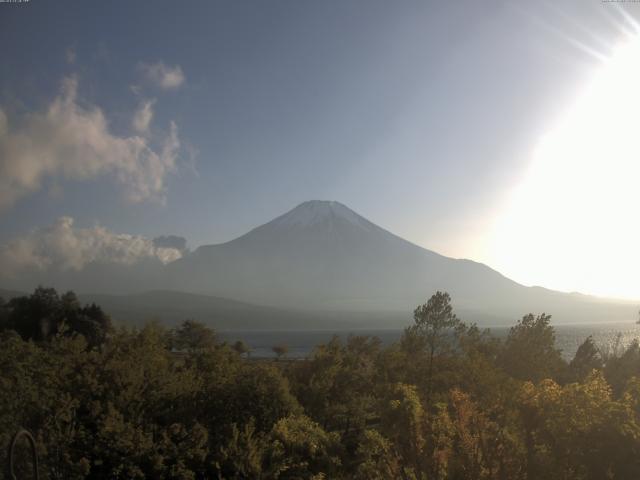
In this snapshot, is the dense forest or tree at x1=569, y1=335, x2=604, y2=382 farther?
tree at x1=569, y1=335, x2=604, y2=382

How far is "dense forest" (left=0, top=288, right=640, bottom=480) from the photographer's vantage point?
11.4 meters

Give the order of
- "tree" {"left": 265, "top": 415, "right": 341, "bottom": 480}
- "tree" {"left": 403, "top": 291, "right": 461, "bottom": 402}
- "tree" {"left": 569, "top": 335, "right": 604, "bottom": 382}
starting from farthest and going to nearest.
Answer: "tree" {"left": 569, "top": 335, "right": 604, "bottom": 382}
"tree" {"left": 403, "top": 291, "right": 461, "bottom": 402}
"tree" {"left": 265, "top": 415, "right": 341, "bottom": 480}

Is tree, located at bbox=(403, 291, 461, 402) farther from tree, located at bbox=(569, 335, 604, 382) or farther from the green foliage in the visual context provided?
the green foliage

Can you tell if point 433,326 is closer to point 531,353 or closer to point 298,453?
point 531,353

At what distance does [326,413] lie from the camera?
2275cm

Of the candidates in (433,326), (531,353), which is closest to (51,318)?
(433,326)

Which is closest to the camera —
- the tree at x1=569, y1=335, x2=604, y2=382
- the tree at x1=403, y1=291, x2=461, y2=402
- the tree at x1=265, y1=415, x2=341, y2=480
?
the tree at x1=265, y1=415, x2=341, y2=480

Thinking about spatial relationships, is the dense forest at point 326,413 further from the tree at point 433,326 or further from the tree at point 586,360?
the tree at point 586,360

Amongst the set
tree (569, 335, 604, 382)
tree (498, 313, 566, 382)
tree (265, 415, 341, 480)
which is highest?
tree (498, 313, 566, 382)

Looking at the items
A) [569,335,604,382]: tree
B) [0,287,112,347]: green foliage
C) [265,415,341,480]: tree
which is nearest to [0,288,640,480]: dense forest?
[265,415,341,480]: tree

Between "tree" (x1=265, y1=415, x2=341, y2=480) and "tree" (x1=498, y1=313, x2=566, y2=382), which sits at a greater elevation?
"tree" (x1=498, y1=313, x2=566, y2=382)

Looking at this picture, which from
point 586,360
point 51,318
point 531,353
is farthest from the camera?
point 51,318

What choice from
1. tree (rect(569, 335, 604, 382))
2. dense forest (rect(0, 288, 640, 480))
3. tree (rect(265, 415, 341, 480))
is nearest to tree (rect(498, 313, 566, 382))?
dense forest (rect(0, 288, 640, 480))

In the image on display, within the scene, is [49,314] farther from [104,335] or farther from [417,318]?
[417,318]
